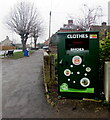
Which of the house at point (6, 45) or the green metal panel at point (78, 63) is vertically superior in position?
the house at point (6, 45)

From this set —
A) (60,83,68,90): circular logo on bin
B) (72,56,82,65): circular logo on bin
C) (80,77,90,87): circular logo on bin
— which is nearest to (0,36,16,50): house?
(60,83,68,90): circular logo on bin

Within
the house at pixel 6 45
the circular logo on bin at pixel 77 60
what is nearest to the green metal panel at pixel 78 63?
the circular logo on bin at pixel 77 60

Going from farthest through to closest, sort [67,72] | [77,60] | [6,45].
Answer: [6,45]
[67,72]
[77,60]

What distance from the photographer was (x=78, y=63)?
3510mm

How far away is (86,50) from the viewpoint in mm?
3439

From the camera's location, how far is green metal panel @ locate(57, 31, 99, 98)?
134 inches

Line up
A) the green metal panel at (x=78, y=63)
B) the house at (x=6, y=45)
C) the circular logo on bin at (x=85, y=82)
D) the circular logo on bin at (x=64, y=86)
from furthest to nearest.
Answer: the house at (x=6, y=45) < the circular logo on bin at (x=64, y=86) < the circular logo on bin at (x=85, y=82) < the green metal panel at (x=78, y=63)

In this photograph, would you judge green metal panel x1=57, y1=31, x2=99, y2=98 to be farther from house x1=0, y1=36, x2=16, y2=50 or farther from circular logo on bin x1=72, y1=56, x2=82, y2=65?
house x1=0, y1=36, x2=16, y2=50

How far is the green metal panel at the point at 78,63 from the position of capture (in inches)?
134

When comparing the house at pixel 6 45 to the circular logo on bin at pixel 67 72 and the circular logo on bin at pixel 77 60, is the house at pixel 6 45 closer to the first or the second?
the circular logo on bin at pixel 67 72

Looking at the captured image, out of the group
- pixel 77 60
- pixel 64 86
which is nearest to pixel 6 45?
pixel 64 86

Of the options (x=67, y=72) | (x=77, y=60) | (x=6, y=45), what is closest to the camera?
(x=77, y=60)

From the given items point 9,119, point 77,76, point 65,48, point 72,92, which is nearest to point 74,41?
point 65,48

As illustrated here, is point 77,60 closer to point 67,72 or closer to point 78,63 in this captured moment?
point 78,63
